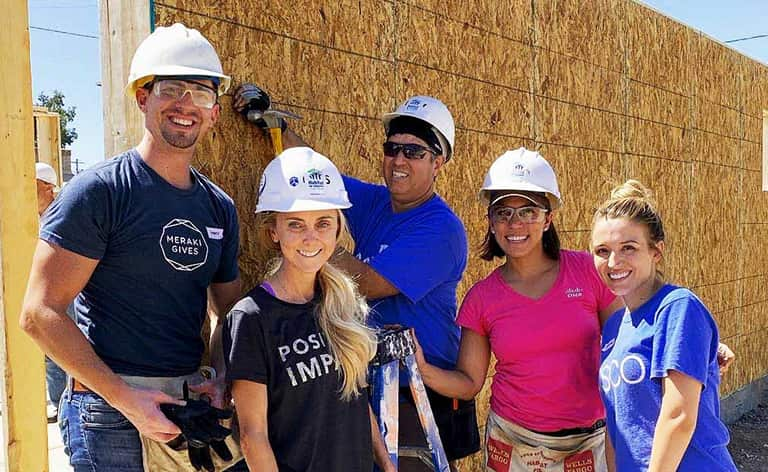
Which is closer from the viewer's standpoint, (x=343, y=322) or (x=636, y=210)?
(x=343, y=322)

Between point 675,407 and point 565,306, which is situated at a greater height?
point 565,306

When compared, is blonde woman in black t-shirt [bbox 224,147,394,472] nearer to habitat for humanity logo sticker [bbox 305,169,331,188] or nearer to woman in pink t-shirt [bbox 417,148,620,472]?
habitat for humanity logo sticker [bbox 305,169,331,188]

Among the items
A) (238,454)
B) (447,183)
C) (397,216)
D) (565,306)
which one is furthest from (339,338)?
(447,183)

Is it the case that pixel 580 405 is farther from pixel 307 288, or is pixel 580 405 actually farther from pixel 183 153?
pixel 183 153

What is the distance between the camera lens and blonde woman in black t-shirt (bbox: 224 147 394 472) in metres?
2.21

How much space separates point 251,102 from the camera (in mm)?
3086

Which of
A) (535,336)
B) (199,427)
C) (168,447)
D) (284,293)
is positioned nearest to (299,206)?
(284,293)

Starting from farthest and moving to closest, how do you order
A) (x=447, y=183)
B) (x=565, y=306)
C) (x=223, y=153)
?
(x=447, y=183)
(x=223, y=153)
(x=565, y=306)

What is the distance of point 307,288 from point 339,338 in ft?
0.68

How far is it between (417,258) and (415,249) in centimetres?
4

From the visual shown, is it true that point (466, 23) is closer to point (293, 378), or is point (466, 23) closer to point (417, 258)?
point (417, 258)

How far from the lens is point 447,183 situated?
457 centimetres

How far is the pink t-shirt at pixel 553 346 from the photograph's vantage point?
288 cm

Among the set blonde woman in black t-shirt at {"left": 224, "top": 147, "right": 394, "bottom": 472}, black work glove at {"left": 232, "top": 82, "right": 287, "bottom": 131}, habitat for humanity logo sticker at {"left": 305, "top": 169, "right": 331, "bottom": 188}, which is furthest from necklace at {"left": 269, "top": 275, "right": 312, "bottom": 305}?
black work glove at {"left": 232, "top": 82, "right": 287, "bottom": 131}
